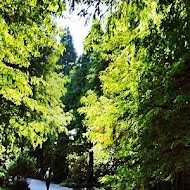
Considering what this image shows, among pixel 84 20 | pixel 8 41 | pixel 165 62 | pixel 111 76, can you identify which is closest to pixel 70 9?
pixel 84 20

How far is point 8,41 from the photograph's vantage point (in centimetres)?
362

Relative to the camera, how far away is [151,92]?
197 inches

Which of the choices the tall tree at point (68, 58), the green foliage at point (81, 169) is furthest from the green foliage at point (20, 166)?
the tall tree at point (68, 58)

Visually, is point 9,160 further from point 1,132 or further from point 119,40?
point 119,40

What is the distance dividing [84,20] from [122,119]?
106 inches

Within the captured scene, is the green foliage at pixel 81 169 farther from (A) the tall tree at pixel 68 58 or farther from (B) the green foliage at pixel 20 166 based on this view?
(A) the tall tree at pixel 68 58

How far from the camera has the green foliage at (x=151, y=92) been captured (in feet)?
12.6

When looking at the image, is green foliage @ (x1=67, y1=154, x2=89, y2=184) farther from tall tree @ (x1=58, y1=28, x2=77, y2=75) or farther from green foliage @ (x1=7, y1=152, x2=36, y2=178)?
tall tree @ (x1=58, y1=28, x2=77, y2=75)

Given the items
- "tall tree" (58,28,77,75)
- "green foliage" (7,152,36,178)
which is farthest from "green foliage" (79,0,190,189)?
"tall tree" (58,28,77,75)

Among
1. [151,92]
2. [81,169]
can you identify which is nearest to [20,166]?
[81,169]

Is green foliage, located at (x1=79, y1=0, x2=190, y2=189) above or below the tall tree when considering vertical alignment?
below

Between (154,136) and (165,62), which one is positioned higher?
(165,62)

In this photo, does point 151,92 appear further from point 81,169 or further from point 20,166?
point 81,169

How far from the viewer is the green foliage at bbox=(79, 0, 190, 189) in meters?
3.84
